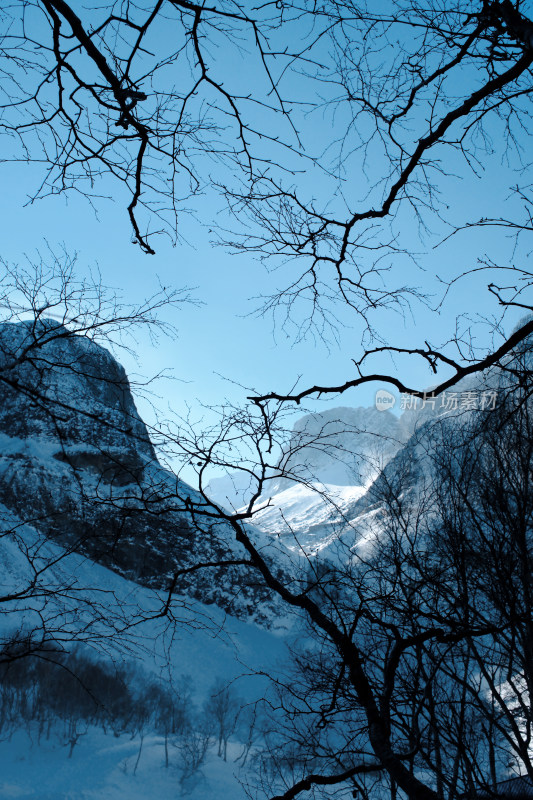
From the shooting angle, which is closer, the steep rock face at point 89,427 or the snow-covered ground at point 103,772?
the steep rock face at point 89,427

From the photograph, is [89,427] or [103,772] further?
[103,772]

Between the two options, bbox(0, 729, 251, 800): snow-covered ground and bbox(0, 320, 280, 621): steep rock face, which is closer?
bbox(0, 320, 280, 621): steep rock face

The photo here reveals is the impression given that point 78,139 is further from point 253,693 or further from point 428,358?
point 253,693

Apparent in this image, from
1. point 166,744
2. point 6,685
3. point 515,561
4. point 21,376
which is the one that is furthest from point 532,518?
point 6,685

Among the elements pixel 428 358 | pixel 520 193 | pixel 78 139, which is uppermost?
pixel 78 139

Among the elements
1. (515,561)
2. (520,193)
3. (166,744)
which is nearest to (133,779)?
(166,744)

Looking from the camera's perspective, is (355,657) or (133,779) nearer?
(355,657)

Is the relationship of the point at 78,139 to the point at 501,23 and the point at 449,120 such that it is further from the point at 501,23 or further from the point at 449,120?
the point at 501,23

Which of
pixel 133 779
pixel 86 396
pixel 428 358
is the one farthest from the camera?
pixel 133 779

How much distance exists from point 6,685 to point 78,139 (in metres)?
37.9

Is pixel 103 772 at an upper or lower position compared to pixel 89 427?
lower

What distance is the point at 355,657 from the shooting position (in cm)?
213

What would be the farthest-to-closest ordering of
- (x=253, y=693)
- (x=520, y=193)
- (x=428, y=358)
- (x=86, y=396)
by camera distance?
(x=253, y=693)
(x=86, y=396)
(x=428, y=358)
(x=520, y=193)

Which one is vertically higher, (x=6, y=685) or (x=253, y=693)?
(x=6, y=685)
